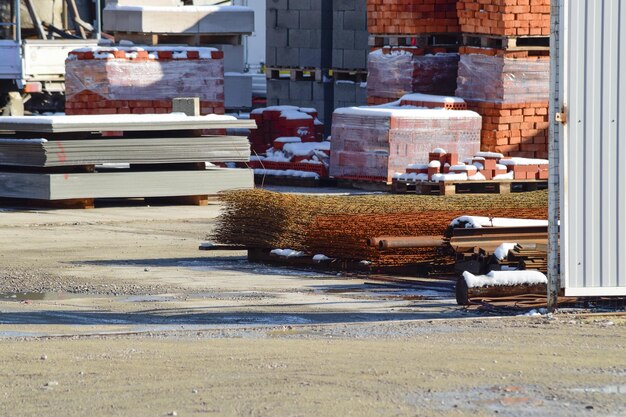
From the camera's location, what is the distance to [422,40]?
1719cm

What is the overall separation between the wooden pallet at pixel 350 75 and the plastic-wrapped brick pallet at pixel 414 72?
188 cm

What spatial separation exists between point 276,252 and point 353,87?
29.4ft

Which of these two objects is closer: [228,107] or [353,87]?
[353,87]

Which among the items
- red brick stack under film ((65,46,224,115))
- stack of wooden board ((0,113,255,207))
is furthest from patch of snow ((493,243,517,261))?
red brick stack under film ((65,46,224,115))

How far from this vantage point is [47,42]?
65.2 feet

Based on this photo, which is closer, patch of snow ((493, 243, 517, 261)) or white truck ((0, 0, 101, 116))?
patch of snow ((493, 243, 517, 261))

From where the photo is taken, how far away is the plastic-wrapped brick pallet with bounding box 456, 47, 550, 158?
1608 centimetres

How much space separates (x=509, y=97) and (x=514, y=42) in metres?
0.64

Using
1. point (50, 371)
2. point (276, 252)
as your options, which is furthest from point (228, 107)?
point (50, 371)

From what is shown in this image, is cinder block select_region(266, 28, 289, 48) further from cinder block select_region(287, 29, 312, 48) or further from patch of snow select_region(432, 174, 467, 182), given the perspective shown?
patch of snow select_region(432, 174, 467, 182)

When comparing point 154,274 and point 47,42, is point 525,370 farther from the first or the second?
point 47,42

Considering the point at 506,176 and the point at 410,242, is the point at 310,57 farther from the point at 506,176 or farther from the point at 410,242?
the point at 410,242

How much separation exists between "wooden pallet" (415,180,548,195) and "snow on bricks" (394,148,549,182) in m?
0.05

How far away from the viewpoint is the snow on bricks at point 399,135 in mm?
15734
